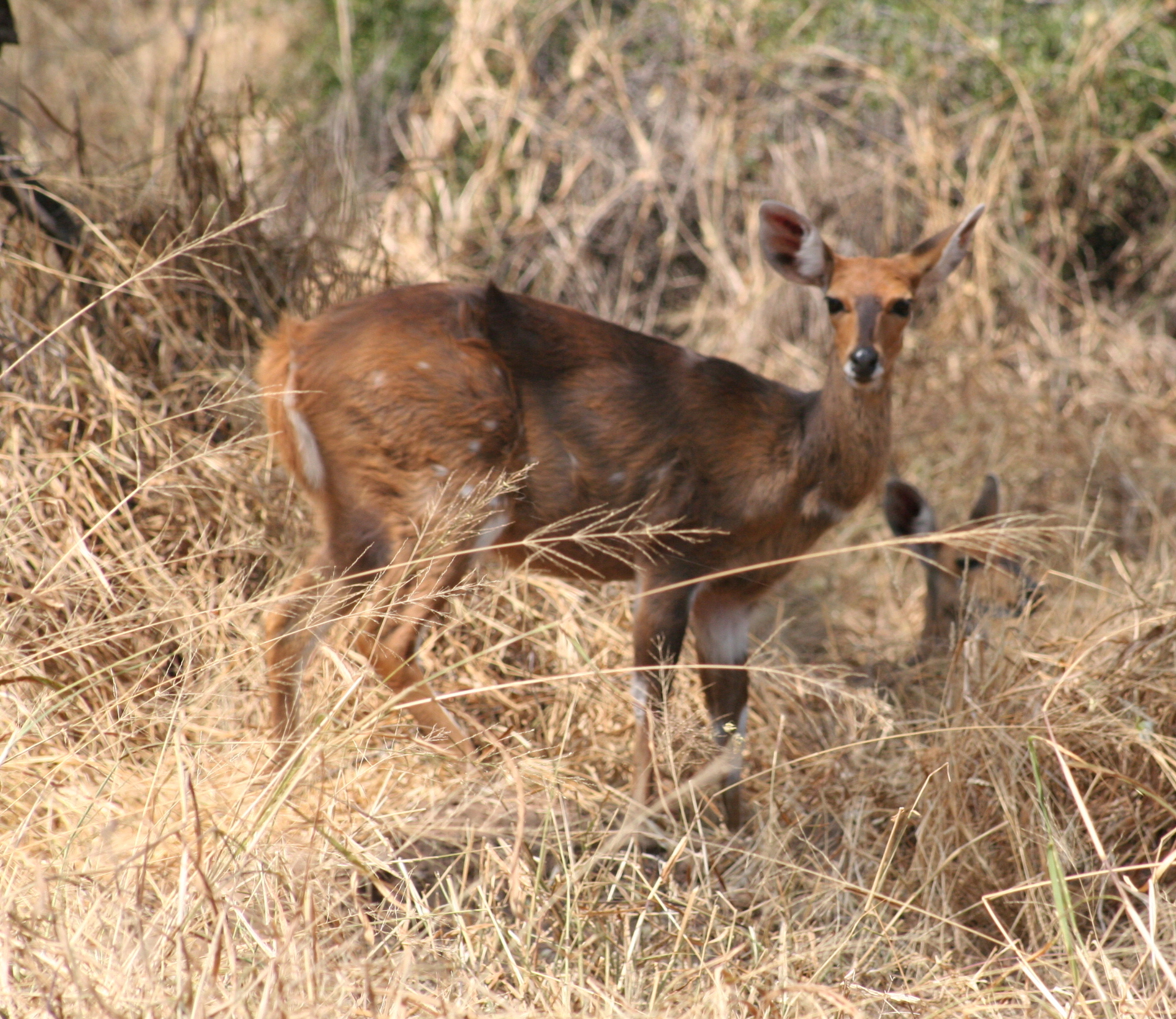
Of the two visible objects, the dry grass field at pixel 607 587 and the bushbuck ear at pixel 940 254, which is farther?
the bushbuck ear at pixel 940 254

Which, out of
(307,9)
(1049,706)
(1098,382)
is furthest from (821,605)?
(307,9)

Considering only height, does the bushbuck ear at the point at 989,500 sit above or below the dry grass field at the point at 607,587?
below

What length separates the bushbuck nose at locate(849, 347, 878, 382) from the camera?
3.60m

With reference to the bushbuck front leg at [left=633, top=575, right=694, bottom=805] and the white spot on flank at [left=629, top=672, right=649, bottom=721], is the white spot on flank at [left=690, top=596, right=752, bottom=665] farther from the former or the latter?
the white spot on flank at [left=629, top=672, right=649, bottom=721]

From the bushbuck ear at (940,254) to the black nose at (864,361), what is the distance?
0.39 meters

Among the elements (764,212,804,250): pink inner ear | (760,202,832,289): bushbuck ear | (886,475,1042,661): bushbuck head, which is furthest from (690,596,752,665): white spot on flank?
(764,212,804,250): pink inner ear

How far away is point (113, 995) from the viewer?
188 centimetres

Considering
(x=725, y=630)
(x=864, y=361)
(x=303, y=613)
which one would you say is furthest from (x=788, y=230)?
(x=303, y=613)

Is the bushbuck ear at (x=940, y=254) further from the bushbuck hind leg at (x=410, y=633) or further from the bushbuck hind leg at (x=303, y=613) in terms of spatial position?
the bushbuck hind leg at (x=303, y=613)

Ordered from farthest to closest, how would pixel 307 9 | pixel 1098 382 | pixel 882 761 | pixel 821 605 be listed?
pixel 307 9 < pixel 1098 382 < pixel 821 605 < pixel 882 761

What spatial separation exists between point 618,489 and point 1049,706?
1.27m

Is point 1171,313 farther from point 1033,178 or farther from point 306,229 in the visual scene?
point 306,229

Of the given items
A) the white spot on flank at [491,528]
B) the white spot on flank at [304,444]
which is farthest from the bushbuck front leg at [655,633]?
the white spot on flank at [304,444]

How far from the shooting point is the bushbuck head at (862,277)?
3.65m
